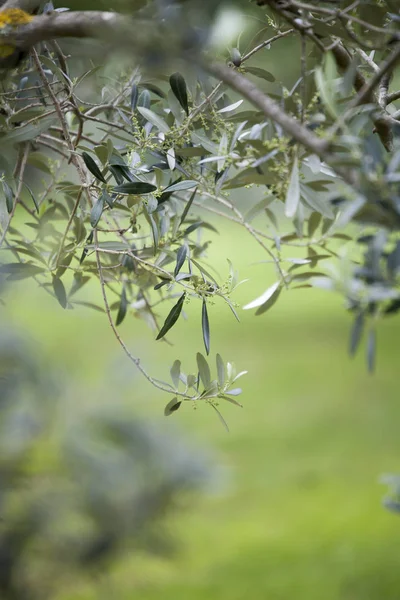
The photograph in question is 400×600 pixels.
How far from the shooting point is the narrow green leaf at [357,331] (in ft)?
1.06

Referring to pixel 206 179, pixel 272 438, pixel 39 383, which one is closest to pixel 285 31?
pixel 206 179

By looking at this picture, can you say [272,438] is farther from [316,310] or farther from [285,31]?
[285,31]

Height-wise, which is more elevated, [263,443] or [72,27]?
[263,443]

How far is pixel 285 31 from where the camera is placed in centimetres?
64

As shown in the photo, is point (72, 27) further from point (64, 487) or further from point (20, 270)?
point (64, 487)

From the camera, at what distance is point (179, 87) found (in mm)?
581

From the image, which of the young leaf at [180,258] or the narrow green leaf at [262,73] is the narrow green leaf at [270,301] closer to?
the young leaf at [180,258]

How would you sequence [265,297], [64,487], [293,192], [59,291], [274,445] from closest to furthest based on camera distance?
[293,192] → [265,297] → [59,291] → [64,487] → [274,445]

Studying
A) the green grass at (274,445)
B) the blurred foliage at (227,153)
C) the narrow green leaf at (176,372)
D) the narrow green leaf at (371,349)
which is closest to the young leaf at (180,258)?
the blurred foliage at (227,153)

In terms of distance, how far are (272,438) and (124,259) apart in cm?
288

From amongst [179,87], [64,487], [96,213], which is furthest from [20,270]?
[64,487]

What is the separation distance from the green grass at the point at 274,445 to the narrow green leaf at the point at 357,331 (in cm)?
135

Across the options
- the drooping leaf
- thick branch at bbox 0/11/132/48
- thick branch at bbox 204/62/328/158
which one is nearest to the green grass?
the drooping leaf

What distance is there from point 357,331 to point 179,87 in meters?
0.35
